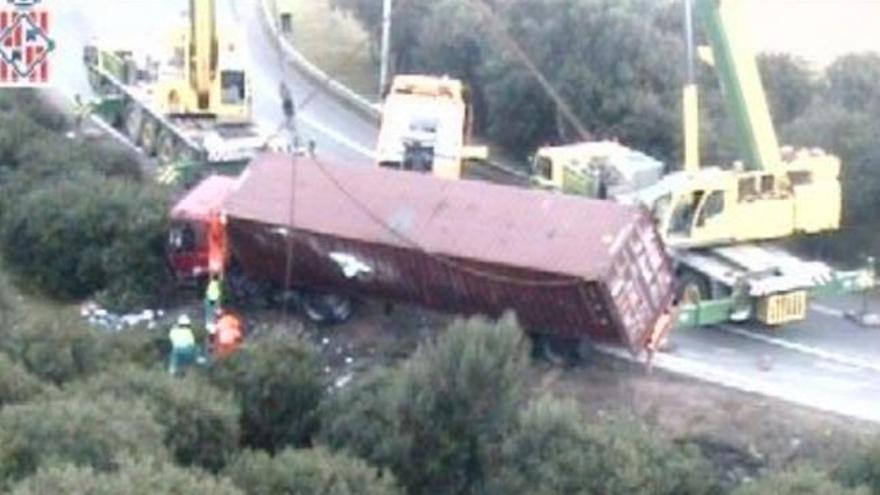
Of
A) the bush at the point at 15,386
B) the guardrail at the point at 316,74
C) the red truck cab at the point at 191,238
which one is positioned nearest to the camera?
the bush at the point at 15,386

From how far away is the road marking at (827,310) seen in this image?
32625mm

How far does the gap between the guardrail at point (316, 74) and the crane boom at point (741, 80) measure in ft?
36.5

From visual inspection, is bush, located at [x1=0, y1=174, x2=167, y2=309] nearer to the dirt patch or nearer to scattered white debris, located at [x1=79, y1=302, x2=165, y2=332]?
scattered white debris, located at [x1=79, y1=302, x2=165, y2=332]

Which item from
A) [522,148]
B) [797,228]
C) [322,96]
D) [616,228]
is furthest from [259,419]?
[322,96]

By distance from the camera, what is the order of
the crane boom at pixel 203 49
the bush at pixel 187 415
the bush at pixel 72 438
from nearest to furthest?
the bush at pixel 72 438 → the bush at pixel 187 415 → the crane boom at pixel 203 49

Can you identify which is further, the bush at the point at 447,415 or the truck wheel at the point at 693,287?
the truck wheel at the point at 693,287

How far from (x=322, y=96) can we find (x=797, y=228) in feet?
55.8

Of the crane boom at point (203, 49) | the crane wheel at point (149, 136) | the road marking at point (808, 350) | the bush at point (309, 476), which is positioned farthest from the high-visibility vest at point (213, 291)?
the crane wheel at point (149, 136)

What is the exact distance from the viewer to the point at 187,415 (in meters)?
25.2

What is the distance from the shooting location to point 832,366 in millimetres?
30281

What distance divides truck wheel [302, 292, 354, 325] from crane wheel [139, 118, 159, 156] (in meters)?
10.2

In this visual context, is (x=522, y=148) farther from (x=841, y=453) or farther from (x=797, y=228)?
(x=841, y=453)

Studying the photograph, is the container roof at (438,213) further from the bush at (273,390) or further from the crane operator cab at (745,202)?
the bush at (273,390)

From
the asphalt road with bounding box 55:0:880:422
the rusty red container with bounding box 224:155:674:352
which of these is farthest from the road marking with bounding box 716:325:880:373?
the rusty red container with bounding box 224:155:674:352
